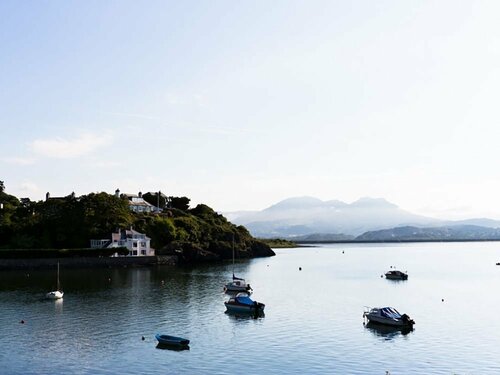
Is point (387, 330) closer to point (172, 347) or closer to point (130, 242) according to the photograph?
point (172, 347)

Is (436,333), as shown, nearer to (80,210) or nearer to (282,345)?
(282,345)

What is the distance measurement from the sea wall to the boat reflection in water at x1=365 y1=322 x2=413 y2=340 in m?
100

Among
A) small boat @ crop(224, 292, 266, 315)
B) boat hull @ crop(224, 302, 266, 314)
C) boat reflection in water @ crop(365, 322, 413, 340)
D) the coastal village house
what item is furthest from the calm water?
the coastal village house

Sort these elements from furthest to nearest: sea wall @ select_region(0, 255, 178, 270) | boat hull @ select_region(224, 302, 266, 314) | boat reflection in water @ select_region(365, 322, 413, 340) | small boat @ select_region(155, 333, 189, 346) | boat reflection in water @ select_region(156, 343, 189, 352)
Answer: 1. sea wall @ select_region(0, 255, 178, 270)
2. boat hull @ select_region(224, 302, 266, 314)
3. boat reflection in water @ select_region(365, 322, 413, 340)
4. small boat @ select_region(155, 333, 189, 346)
5. boat reflection in water @ select_region(156, 343, 189, 352)

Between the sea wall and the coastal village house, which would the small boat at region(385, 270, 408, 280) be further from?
the coastal village house

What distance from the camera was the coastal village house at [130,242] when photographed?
569 feet

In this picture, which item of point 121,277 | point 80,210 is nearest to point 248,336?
point 121,277

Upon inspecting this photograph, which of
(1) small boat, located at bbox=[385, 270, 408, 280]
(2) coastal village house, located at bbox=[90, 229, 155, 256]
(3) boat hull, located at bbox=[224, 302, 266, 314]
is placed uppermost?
(2) coastal village house, located at bbox=[90, 229, 155, 256]

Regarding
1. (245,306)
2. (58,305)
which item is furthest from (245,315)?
(58,305)

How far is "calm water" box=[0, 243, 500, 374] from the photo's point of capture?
50.5 meters

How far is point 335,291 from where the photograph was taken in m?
107

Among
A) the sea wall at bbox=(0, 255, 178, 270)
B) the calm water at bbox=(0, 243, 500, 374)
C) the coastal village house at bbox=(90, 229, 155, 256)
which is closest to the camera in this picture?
the calm water at bbox=(0, 243, 500, 374)

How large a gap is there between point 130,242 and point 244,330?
115590 mm

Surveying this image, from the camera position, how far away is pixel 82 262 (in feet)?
525
